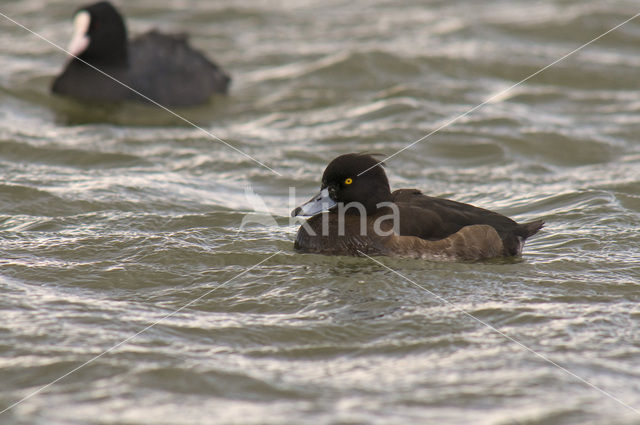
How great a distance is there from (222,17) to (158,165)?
24.3ft

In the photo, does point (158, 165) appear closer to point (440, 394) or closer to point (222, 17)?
point (440, 394)

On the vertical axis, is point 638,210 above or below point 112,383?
above

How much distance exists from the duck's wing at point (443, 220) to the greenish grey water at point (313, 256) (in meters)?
0.21

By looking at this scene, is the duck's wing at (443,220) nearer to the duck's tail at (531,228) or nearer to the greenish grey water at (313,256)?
the duck's tail at (531,228)

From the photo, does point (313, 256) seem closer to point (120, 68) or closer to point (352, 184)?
point (352, 184)

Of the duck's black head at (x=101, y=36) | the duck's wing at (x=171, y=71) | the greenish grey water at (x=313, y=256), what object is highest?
the duck's black head at (x=101, y=36)

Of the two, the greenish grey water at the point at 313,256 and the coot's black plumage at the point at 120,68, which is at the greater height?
the coot's black plumage at the point at 120,68

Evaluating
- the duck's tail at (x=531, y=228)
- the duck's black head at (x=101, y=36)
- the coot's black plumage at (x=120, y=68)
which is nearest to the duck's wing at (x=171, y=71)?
the coot's black plumage at (x=120, y=68)

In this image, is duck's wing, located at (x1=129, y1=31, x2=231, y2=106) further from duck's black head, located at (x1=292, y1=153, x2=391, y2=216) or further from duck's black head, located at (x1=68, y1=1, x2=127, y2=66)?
duck's black head, located at (x1=292, y1=153, x2=391, y2=216)

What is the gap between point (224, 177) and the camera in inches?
368

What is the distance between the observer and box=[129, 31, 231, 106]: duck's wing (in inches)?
453

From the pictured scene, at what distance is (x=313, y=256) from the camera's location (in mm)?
6828

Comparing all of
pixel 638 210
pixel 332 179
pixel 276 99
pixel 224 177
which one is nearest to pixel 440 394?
pixel 332 179

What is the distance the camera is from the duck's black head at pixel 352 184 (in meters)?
6.71
